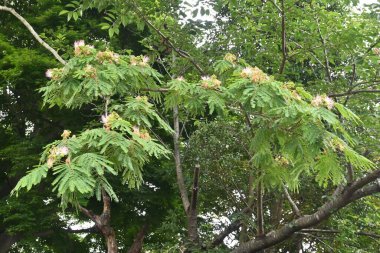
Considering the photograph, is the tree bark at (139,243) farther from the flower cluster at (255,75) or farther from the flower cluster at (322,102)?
the flower cluster at (322,102)

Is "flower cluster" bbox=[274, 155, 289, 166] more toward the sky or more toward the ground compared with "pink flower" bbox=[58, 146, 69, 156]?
more toward the sky

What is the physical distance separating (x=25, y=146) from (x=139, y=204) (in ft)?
8.60

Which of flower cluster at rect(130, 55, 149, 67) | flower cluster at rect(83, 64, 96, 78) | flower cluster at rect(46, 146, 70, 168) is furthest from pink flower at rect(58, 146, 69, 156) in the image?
flower cluster at rect(130, 55, 149, 67)

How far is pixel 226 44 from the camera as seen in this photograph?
815cm

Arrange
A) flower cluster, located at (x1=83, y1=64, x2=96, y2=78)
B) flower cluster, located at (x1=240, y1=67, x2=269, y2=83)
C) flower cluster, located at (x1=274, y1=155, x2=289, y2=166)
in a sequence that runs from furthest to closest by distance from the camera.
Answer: flower cluster, located at (x1=274, y1=155, x2=289, y2=166) < flower cluster, located at (x1=83, y1=64, x2=96, y2=78) < flower cluster, located at (x1=240, y1=67, x2=269, y2=83)

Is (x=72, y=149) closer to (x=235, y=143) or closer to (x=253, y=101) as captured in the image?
(x=253, y=101)

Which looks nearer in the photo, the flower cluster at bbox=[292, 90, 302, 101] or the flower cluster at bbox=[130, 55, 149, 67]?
the flower cluster at bbox=[292, 90, 302, 101]

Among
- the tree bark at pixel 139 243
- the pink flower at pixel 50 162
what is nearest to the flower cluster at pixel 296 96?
the pink flower at pixel 50 162

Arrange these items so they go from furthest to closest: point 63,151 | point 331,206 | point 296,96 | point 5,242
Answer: point 5,242 < point 331,206 < point 296,96 < point 63,151

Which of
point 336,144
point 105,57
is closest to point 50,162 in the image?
point 105,57

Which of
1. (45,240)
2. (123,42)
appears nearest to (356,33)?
(123,42)

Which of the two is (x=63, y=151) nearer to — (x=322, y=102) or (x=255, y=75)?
(x=255, y=75)

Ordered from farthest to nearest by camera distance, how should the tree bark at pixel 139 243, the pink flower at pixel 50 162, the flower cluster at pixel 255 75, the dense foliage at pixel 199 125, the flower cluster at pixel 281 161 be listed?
1. the tree bark at pixel 139 243
2. the flower cluster at pixel 281 161
3. the flower cluster at pixel 255 75
4. the dense foliage at pixel 199 125
5. the pink flower at pixel 50 162

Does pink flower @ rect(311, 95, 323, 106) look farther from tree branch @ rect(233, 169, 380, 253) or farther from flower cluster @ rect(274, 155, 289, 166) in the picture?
tree branch @ rect(233, 169, 380, 253)
